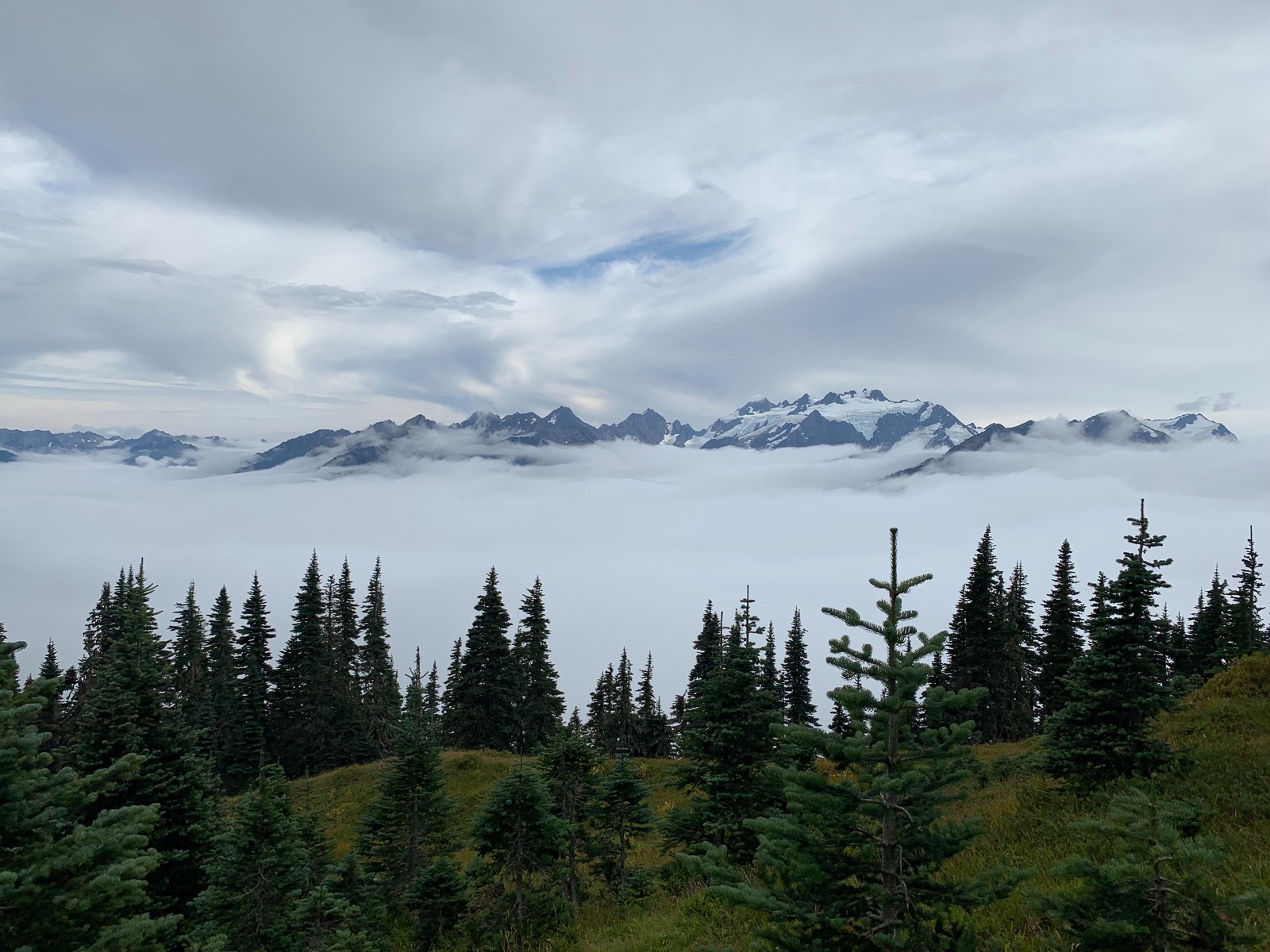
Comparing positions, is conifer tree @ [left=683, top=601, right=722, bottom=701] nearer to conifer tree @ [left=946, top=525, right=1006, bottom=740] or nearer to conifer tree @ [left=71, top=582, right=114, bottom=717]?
conifer tree @ [left=946, top=525, right=1006, bottom=740]

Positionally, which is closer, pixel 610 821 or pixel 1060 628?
pixel 610 821

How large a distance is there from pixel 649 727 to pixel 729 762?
51.5 metres

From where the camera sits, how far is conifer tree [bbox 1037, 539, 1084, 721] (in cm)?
4903

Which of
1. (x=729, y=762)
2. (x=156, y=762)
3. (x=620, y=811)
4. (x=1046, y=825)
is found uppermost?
(x=1046, y=825)

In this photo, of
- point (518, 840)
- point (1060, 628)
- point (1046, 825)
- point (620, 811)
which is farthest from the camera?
point (1060, 628)

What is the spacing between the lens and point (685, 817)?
60.2 feet

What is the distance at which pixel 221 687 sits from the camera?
6053 centimetres

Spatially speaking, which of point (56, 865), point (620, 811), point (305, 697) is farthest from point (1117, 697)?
point (305, 697)

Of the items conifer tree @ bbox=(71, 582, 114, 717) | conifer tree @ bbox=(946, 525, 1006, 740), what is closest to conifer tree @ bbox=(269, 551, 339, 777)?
conifer tree @ bbox=(71, 582, 114, 717)

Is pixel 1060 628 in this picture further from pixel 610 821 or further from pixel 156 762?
pixel 156 762

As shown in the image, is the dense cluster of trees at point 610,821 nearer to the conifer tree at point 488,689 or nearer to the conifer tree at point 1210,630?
the conifer tree at point 1210,630

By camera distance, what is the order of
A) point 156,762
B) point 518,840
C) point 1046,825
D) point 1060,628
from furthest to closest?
point 1060,628, point 156,762, point 518,840, point 1046,825

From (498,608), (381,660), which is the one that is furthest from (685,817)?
(381,660)

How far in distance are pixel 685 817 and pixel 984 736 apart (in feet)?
170
